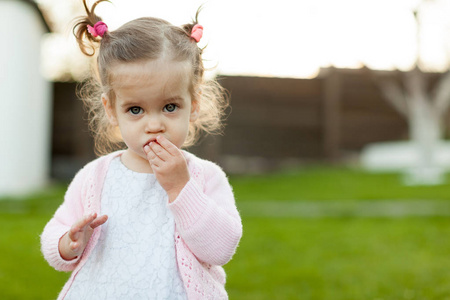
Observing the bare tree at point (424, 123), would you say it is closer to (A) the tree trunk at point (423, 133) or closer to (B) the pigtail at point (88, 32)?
(A) the tree trunk at point (423, 133)

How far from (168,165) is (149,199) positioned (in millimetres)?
155

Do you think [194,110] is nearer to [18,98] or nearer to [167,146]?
[167,146]

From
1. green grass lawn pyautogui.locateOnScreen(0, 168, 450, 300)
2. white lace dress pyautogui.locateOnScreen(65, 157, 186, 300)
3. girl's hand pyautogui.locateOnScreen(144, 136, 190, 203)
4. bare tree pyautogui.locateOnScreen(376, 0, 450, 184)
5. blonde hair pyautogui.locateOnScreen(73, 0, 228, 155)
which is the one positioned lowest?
green grass lawn pyautogui.locateOnScreen(0, 168, 450, 300)

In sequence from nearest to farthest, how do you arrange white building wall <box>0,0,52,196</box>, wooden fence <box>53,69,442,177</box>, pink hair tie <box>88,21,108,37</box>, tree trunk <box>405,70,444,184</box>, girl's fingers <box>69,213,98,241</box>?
girl's fingers <box>69,213,98,241</box>
pink hair tie <box>88,21,108,37</box>
white building wall <box>0,0,52,196</box>
tree trunk <box>405,70,444,184</box>
wooden fence <box>53,69,442,177</box>

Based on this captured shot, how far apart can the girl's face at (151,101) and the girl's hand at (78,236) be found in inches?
8.7

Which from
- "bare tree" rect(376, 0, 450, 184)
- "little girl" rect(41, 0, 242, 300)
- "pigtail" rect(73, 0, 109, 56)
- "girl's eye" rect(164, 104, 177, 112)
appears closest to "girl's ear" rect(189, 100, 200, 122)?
"little girl" rect(41, 0, 242, 300)

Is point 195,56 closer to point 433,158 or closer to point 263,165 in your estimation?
point 433,158

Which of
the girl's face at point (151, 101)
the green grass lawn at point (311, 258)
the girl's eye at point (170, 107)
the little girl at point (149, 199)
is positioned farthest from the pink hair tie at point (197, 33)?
the green grass lawn at point (311, 258)

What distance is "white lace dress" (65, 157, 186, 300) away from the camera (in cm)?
145

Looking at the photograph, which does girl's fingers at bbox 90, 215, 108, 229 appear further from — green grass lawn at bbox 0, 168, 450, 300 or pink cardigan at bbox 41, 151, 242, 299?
green grass lawn at bbox 0, 168, 450, 300

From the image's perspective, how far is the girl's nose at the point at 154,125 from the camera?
56.3 inches

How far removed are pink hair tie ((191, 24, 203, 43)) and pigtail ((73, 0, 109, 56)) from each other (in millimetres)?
243

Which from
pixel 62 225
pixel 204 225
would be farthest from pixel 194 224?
pixel 62 225

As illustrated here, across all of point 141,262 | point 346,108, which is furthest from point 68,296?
point 346,108
